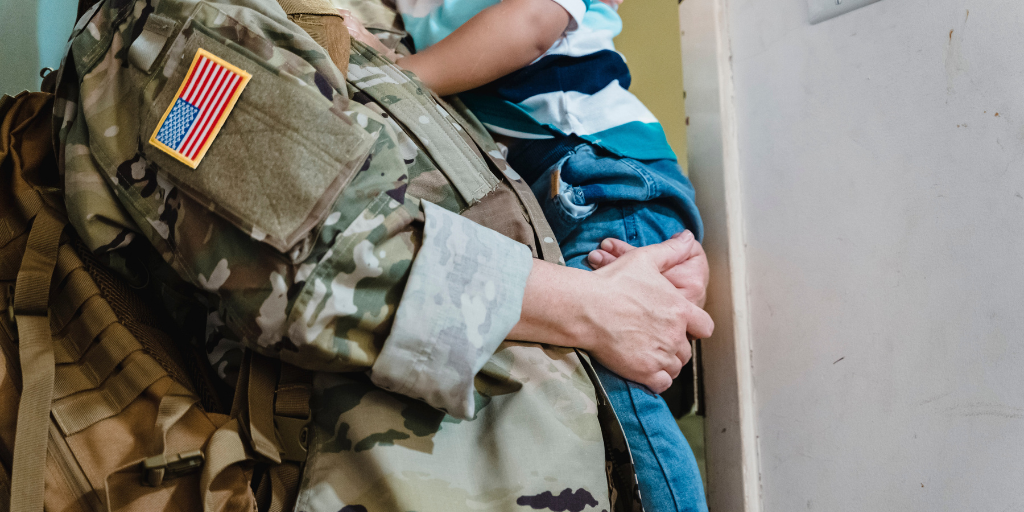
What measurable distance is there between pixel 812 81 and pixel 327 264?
0.72 m

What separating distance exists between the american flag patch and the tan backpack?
0.18m

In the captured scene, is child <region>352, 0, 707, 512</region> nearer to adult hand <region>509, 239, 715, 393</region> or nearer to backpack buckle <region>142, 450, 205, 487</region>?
adult hand <region>509, 239, 715, 393</region>

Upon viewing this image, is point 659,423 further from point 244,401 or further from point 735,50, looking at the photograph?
point 735,50

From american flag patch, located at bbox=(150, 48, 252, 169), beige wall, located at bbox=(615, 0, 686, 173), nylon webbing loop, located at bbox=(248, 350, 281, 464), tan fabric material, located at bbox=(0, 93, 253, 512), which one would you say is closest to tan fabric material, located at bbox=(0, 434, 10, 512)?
tan fabric material, located at bbox=(0, 93, 253, 512)

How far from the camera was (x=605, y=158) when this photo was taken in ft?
2.81

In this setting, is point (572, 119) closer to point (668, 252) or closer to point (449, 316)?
point (668, 252)

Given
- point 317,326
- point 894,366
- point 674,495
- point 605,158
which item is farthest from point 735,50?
point 317,326

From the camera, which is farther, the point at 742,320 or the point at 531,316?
the point at 742,320

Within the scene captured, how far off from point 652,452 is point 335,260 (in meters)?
0.45

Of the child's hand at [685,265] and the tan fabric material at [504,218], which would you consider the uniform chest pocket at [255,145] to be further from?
the child's hand at [685,265]

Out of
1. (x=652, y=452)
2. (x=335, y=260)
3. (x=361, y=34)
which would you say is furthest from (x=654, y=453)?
(x=361, y=34)

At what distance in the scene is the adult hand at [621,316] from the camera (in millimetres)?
657

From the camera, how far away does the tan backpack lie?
1.78 ft

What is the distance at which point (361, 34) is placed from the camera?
0.82 metres
